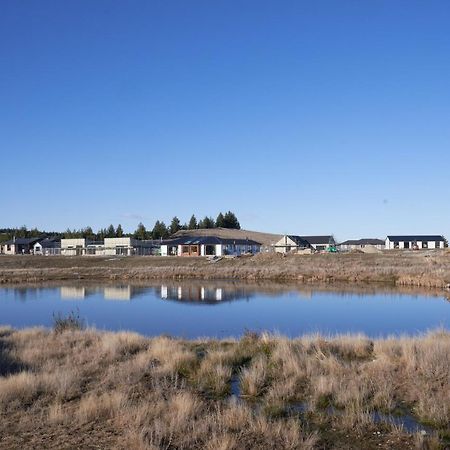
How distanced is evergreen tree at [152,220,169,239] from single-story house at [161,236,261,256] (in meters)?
33.5

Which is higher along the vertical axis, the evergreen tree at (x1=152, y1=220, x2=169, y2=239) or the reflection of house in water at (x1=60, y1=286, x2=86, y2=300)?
the evergreen tree at (x1=152, y1=220, x2=169, y2=239)

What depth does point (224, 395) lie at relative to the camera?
8.57 meters

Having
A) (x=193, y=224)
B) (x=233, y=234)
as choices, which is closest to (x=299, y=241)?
(x=233, y=234)

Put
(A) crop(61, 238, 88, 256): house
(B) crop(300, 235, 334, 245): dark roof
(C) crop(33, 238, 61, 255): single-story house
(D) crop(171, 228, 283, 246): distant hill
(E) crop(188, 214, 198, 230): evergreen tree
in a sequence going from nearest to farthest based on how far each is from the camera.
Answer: (A) crop(61, 238, 88, 256): house, (C) crop(33, 238, 61, 255): single-story house, (B) crop(300, 235, 334, 245): dark roof, (D) crop(171, 228, 283, 246): distant hill, (E) crop(188, 214, 198, 230): evergreen tree

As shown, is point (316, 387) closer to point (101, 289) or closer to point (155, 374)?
point (155, 374)

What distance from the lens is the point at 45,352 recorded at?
448 inches

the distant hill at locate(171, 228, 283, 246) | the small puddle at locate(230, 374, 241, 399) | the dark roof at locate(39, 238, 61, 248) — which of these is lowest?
the small puddle at locate(230, 374, 241, 399)

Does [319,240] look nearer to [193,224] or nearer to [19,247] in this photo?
[193,224]

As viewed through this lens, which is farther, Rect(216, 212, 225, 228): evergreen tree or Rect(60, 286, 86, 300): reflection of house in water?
Rect(216, 212, 225, 228): evergreen tree

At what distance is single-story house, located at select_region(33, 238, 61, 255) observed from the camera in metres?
98.5

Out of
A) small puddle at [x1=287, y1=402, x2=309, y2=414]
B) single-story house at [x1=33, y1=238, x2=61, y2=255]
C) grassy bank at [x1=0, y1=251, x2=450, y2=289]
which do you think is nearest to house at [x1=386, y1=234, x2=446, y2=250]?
grassy bank at [x1=0, y1=251, x2=450, y2=289]

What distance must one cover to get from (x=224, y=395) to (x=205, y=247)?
74.0m

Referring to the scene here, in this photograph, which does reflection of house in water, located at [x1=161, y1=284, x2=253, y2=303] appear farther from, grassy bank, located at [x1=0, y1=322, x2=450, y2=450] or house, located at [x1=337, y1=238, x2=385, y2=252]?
house, located at [x1=337, y1=238, x2=385, y2=252]

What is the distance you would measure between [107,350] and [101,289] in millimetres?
30829
